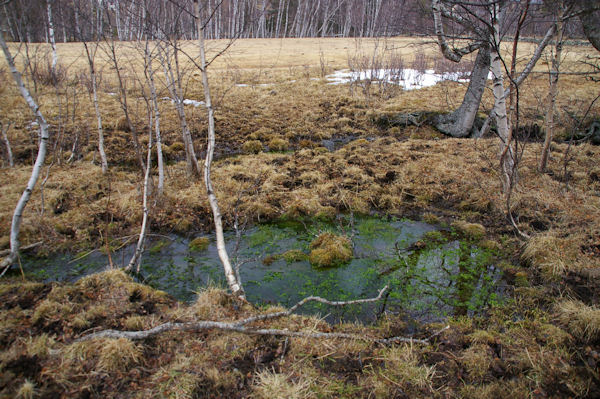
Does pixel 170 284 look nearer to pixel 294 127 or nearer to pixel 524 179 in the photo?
pixel 524 179

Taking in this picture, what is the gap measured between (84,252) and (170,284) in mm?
2017

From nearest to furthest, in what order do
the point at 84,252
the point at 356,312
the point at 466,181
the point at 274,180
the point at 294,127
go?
the point at 356,312 → the point at 84,252 → the point at 466,181 → the point at 274,180 → the point at 294,127

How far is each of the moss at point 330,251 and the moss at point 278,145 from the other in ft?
18.3

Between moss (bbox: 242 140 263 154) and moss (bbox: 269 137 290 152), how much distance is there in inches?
15.0

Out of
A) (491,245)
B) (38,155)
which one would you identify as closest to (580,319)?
(491,245)

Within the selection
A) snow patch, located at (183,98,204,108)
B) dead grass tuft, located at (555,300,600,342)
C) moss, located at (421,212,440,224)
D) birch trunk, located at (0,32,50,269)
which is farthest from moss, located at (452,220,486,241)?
snow patch, located at (183,98,204,108)

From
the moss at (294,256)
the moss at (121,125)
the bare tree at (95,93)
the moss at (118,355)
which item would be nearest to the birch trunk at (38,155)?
the bare tree at (95,93)

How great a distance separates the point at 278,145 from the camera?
37.6 ft

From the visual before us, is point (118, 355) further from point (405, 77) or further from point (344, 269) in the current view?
point (405, 77)

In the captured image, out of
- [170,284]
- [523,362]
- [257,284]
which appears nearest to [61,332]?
[170,284]

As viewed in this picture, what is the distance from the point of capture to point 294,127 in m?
13.2

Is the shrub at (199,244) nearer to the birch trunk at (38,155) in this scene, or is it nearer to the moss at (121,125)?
the birch trunk at (38,155)

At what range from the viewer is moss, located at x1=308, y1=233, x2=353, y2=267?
583 cm

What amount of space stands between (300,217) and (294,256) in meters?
1.50
